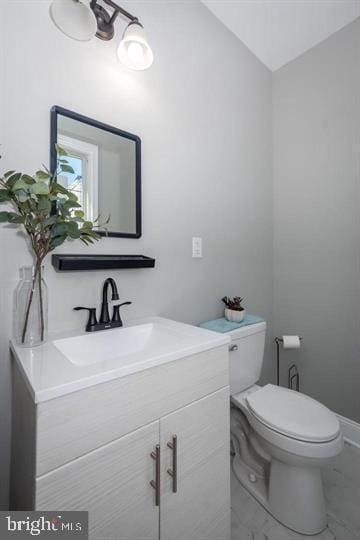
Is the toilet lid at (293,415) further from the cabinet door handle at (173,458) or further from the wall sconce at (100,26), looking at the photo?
the wall sconce at (100,26)

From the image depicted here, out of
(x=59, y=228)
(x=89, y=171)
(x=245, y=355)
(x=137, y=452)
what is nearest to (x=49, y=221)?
(x=59, y=228)

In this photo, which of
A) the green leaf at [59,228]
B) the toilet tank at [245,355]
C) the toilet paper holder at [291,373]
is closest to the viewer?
the green leaf at [59,228]

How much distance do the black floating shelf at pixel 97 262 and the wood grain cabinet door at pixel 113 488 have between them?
0.59 metres

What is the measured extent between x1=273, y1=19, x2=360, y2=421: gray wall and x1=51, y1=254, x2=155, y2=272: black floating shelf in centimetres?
126

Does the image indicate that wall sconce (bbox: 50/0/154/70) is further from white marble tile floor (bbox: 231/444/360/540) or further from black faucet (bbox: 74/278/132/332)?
white marble tile floor (bbox: 231/444/360/540)

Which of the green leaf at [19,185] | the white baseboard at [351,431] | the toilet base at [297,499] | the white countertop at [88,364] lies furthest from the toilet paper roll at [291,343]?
the green leaf at [19,185]

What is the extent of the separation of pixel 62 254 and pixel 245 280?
1.24 metres

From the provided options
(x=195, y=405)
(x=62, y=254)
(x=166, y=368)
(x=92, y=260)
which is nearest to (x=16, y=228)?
(x=62, y=254)

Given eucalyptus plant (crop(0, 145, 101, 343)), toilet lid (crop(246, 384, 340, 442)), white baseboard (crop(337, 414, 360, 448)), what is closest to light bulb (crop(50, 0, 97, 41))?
eucalyptus plant (crop(0, 145, 101, 343))

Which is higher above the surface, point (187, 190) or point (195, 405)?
point (187, 190)

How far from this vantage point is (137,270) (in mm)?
1215

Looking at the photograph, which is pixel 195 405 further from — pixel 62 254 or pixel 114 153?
pixel 114 153

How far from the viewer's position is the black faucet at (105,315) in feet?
3.33

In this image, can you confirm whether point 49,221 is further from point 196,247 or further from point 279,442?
point 279,442
